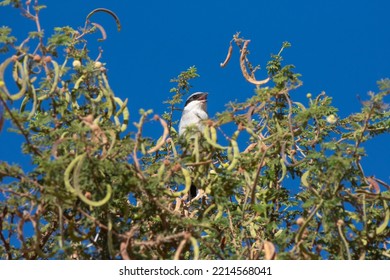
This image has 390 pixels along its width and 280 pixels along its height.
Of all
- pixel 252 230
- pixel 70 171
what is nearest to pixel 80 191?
pixel 70 171

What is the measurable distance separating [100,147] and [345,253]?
118 cm

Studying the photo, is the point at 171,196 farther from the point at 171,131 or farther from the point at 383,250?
the point at 171,131

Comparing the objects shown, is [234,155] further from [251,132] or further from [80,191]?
[80,191]

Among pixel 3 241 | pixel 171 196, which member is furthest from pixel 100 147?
pixel 3 241

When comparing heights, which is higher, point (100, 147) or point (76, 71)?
point (76, 71)

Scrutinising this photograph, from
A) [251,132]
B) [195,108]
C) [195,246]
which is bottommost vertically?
[195,246]

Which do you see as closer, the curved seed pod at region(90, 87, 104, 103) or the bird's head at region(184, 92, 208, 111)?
the curved seed pod at region(90, 87, 104, 103)

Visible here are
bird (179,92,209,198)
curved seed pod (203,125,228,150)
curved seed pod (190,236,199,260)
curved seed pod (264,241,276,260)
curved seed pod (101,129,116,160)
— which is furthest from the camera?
bird (179,92,209,198)

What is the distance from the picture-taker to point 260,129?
5.23 metres

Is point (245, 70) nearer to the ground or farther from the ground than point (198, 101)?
nearer to the ground

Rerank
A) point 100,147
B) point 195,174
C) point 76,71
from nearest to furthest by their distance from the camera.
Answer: point 100,147, point 195,174, point 76,71

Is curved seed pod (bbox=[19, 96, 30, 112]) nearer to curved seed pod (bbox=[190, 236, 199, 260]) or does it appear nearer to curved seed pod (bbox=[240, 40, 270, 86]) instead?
curved seed pod (bbox=[190, 236, 199, 260])

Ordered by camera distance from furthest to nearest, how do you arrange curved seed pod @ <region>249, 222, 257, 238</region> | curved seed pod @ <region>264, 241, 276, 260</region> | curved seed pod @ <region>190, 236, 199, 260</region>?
1. curved seed pod @ <region>249, 222, 257, 238</region>
2. curved seed pod @ <region>264, 241, 276, 260</region>
3. curved seed pod @ <region>190, 236, 199, 260</region>

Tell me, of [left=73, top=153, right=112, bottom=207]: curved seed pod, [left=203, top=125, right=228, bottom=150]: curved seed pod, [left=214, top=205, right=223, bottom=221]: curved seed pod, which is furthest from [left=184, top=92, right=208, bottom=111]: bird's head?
[left=73, top=153, right=112, bottom=207]: curved seed pod
